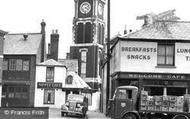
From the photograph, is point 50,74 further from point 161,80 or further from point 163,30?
point 161,80

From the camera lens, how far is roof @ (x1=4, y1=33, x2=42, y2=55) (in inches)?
2028

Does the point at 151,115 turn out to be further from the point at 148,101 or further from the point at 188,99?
the point at 188,99

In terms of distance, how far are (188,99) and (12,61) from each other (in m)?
33.1

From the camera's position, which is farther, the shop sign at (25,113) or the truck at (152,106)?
the truck at (152,106)

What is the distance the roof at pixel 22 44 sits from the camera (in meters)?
51.5

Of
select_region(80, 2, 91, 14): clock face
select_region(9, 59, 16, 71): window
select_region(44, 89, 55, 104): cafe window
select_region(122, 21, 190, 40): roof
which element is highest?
select_region(80, 2, 91, 14): clock face

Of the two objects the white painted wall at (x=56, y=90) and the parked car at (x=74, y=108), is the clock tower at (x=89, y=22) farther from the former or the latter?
the parked car at (x=74, y=108)

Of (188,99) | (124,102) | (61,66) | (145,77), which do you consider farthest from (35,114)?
(61,66)

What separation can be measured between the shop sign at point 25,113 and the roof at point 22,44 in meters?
32.9

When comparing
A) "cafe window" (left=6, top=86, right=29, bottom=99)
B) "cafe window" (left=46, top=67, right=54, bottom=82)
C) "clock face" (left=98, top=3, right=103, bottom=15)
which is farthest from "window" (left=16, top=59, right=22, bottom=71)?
"clock face" (left=98, top=3, right=103, bottom=15)

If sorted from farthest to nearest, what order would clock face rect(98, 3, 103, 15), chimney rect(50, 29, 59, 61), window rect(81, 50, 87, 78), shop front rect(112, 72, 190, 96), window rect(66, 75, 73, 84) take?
clock face rect(98, 3, 103, 15) < window rect(81, 50, 87, 78) < chimney rect(50, 29, 59, 61) < window rect(66, 75, 73, 84) < shop front rect(112, 72, 190, 96)

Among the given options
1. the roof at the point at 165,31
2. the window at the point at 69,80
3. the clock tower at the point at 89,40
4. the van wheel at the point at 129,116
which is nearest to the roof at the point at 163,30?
the roof at the point at 165,31

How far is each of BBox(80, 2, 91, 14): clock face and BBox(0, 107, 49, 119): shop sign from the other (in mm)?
59832

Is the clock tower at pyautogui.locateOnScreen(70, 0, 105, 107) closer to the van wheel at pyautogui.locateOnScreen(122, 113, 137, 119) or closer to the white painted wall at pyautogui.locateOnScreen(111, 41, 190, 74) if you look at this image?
the white painted wall at pyautogui.locateOnScreen(111, 41, 190, 74)
